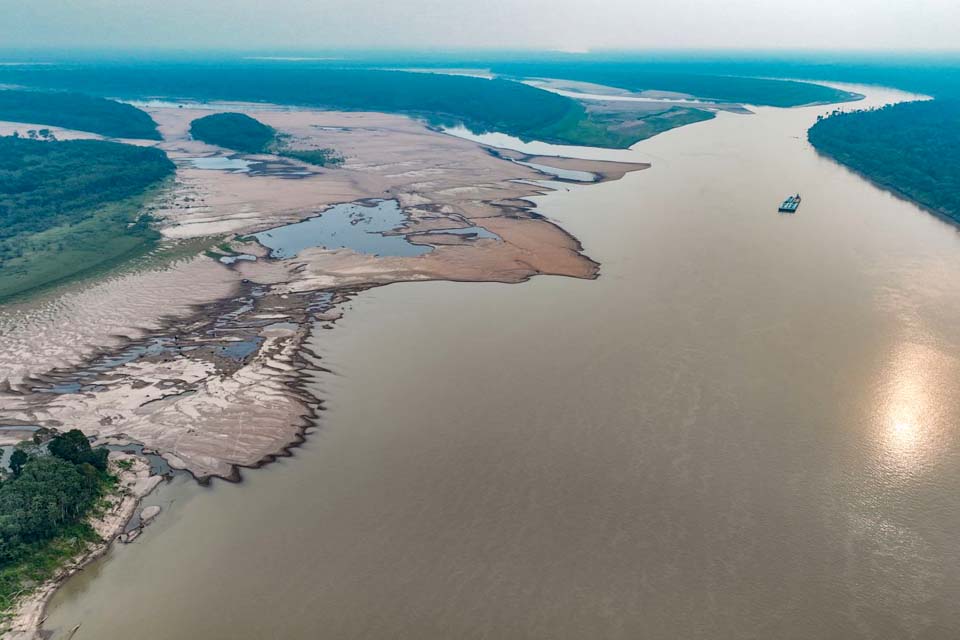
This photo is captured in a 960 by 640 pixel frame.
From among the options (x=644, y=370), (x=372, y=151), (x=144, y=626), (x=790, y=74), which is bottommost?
(x=144, y=626)

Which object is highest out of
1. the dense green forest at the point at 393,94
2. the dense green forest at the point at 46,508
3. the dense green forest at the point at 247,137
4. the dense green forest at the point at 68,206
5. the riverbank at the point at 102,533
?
the dense green forest at the point at 393,94

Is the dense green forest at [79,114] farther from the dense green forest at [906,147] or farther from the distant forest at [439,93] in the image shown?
the dense green forest at [906,147]

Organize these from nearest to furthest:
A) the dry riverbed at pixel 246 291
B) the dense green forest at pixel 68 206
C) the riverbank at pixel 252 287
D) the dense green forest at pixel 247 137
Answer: the dry riverbed at pixel 246 291 → the riverbank at pixel 252 287 → the dense green forest at pixel 68 206 → the dense green forest at pixel 247 137

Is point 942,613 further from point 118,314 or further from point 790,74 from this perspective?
point 790,74

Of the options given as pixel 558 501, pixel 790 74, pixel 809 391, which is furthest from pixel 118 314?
pixel 790 74

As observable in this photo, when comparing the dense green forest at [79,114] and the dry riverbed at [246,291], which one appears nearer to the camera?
the dry riverbed at [246,291]

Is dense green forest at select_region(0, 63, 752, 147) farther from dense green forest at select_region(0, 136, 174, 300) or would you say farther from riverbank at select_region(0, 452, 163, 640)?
riverbank at select_region(0, 452, 163, 640)

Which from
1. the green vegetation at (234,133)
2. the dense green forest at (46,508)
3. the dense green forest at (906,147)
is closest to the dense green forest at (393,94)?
the dense green forest at (906,147)
